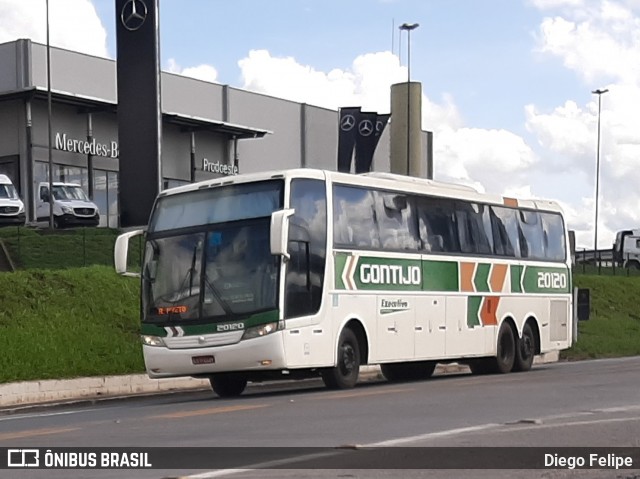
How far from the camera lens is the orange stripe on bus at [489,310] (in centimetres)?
2627

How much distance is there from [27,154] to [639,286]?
29.1m

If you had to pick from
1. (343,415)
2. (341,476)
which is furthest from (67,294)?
(341,476)

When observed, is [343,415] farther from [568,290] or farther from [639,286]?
[639,286]

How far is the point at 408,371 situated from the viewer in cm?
2702

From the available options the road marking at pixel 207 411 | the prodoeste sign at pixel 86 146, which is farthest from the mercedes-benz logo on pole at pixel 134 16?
the road marking at pixel 207 411

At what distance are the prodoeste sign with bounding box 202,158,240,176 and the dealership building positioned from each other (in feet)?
0.18

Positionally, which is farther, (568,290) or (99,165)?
(99,165)

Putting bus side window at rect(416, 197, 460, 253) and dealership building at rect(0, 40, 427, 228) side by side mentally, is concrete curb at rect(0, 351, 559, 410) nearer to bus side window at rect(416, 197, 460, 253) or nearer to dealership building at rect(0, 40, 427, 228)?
bus side window at rect(416, 197, 460, 253)

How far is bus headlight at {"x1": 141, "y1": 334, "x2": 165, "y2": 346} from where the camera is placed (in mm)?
21078

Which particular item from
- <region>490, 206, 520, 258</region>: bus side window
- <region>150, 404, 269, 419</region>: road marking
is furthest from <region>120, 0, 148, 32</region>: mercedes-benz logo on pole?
<region>150, 404, 269, 419</region>: road marking

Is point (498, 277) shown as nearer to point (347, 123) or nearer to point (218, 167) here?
point (347, 123)

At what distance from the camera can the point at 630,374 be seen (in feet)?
78.6

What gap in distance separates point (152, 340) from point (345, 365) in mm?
3121

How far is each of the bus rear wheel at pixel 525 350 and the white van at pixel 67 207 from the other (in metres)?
33.3
